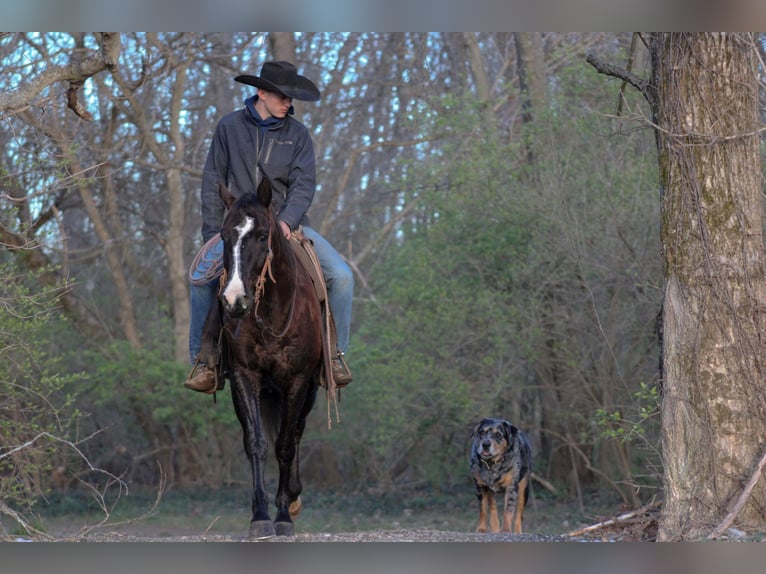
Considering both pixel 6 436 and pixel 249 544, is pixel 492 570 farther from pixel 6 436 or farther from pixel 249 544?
pixel 6 436

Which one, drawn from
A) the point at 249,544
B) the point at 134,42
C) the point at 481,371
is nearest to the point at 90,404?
the point at 134,42

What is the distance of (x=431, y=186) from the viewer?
18219mm

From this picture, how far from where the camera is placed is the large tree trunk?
7305 millimetres

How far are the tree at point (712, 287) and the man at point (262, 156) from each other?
2910 millimetres

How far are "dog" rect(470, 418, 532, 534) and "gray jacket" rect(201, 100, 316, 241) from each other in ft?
15.1

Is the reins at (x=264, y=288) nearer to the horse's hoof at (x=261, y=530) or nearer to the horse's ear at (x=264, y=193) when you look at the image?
the horse's ear at (x=264, y=193)

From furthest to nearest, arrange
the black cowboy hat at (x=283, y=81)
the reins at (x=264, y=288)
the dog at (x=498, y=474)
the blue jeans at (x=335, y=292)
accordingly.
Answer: the dog at (x=498, y=474) → the blue jeans at (x=335, y=292) → the black cowboy hat at (x=283, y=81) → the reins at (x=264, y=288)

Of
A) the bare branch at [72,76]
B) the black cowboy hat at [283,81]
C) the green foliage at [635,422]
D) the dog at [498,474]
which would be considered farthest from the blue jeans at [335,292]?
the dog at [498,474]

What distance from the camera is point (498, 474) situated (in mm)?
12344

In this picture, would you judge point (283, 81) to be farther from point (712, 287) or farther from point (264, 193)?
point (712, 287)

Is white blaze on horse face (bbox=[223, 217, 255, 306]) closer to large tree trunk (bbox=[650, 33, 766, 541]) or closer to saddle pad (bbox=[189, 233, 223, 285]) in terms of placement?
saddle pad (bbox=[189, 233, 223, 285])

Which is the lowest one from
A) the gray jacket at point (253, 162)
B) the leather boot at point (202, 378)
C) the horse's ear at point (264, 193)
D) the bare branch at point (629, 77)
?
the leather boot at point (202, 378)

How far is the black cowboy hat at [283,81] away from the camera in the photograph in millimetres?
8719

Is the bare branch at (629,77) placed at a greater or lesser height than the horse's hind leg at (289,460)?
greater
